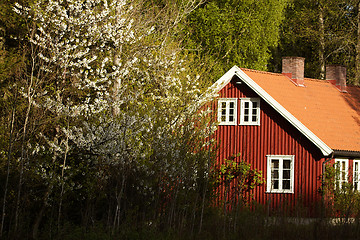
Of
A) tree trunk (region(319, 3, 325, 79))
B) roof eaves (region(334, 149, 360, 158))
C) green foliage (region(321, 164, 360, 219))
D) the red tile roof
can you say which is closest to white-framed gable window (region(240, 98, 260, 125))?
the red tile roof

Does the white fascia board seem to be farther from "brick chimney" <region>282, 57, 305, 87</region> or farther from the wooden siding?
"brick chimney" <region>282, 57, 305, 87</region>

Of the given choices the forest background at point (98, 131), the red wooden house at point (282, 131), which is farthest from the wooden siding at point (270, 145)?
the forest background at point (98, 131)

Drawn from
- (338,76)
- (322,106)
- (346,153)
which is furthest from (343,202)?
(338,76)

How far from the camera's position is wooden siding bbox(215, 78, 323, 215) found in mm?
24781

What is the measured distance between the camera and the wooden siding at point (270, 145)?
24781 millimetres

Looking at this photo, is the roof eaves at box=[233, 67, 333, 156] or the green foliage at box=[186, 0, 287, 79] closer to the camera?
the roof eaves at box=[233, 67, 333, 156]

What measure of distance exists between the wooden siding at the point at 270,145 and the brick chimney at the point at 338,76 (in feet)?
20.6

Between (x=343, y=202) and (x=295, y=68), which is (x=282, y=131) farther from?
(x=343, y=202)

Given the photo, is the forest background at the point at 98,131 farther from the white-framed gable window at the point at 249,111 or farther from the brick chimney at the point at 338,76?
the brick chimney at the point at 338,76

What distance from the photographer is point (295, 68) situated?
29594 mm

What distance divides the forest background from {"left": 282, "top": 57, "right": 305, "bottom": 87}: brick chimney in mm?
6377

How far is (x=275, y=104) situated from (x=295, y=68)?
486 cm

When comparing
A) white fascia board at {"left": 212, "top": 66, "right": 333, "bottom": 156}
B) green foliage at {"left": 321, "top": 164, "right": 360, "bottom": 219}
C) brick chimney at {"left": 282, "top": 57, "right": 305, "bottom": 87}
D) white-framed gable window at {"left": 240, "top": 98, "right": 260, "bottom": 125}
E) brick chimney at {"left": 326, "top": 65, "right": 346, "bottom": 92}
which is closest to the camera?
green foliage at {"left": 321, "top": 164, "right": 360, "bottom": 219}

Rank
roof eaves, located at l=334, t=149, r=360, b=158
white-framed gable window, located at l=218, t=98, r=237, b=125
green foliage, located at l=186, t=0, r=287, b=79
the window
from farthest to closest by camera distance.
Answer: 1. green foliage, located at l=186, t=0, r=287, b=79
2. white-framed gable window, located at l=218, t=98, r=237, b=125
3. the window
4. roof eaves, located at l=334, t=149, r=360, b=158
